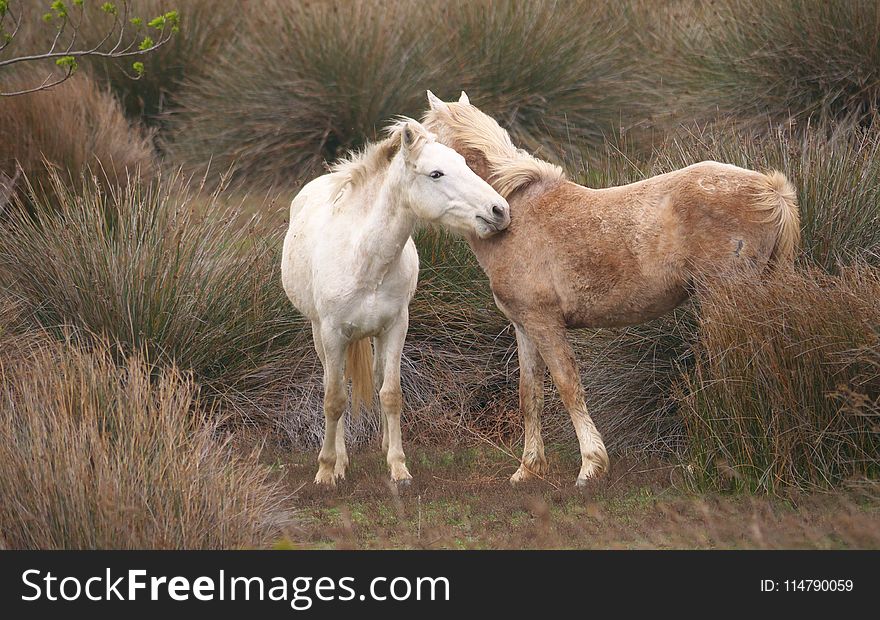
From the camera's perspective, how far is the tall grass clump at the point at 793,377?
18.2ft

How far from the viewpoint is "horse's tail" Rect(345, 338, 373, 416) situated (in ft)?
24.0

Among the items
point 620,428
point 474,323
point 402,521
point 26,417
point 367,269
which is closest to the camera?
point 26,417

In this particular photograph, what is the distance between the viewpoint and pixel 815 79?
432 inches

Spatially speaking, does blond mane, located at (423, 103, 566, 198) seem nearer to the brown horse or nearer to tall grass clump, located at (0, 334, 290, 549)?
the brown horse

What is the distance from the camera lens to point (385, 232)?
649cm

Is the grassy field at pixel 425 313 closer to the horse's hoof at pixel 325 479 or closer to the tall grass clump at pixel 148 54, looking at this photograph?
the tall grass clump at pixel 148 54

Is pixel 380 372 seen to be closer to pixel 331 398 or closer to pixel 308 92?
pixel 331 398

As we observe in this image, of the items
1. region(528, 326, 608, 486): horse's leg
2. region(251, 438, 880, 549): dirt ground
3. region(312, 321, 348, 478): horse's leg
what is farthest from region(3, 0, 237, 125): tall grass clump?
region(528, 326, 608, 486): horse's leg

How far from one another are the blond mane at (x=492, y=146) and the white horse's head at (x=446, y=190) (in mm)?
266

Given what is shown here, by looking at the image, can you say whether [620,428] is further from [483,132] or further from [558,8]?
[558,8]

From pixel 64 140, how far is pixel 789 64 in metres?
6.98

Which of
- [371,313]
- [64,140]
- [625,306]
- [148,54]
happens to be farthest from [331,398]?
[148,54]
